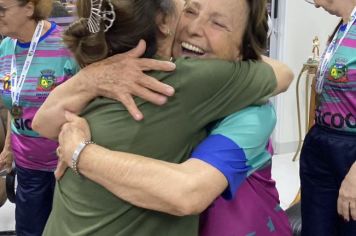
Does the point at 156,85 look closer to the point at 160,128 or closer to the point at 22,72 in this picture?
the point at 160,128

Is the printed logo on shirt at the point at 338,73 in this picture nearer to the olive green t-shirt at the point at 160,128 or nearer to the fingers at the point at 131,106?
the olive green t-shirt at the point at 160,128

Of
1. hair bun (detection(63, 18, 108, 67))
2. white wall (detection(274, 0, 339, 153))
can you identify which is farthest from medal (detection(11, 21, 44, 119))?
white wall (detection(274, 0, 339, 153))

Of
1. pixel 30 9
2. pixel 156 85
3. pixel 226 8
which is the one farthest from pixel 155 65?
pixel 30 9

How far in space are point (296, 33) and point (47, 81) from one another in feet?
8.48

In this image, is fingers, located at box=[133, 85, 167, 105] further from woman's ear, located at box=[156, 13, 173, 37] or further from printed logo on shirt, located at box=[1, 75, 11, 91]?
printed logo on shirt, located at box=[1, 75, 11, 91]

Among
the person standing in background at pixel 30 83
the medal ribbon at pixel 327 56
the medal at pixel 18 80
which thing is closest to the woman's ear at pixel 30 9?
the person standing in background at pixel 30 83

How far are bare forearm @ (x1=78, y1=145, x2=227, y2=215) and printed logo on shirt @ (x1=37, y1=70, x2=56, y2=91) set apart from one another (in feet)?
3.99

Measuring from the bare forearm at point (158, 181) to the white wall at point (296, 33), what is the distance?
10.7 feet

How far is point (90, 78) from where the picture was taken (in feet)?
3.54

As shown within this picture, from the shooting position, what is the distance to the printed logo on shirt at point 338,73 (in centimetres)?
171

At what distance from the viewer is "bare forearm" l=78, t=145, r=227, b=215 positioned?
2.95 ft

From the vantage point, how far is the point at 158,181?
2.97 feet

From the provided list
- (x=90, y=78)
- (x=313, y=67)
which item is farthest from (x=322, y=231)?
(x=313, y=67)

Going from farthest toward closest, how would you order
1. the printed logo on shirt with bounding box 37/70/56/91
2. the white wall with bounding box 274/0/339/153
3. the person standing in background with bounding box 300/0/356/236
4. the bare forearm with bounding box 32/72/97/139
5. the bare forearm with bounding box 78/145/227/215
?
the white wall with bounding box 274/0/339/153, the printed logo on shirt with bounding box 37/70/56/91, the person standing in background with bounding box 300/0/356/236, the bare forearm with bounding box 32/72/97/139, the bare forearm with bounding box 78/145/227/215
